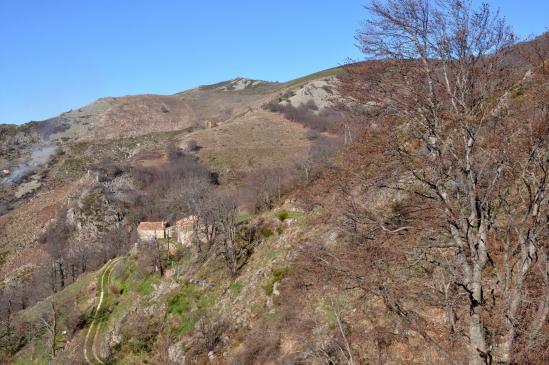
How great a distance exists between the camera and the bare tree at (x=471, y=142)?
6.81m

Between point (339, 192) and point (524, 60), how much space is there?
3.98 metres

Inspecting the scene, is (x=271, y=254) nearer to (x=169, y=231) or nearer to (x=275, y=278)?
(x=275, y=278)

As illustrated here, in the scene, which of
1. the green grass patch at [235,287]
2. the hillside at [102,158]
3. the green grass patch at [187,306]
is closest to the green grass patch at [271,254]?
the green grass patch at [235,287]

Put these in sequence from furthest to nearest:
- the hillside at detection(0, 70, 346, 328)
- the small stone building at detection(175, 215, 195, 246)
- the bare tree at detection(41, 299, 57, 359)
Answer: the hillside at detection(0, 70, 346, 328) < the small stone building at detection(175, 215, 195, 246) < the bare tree at detection(41, 299, 57, 359)

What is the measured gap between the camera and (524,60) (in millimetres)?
7645

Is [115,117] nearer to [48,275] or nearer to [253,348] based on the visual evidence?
[48,275]

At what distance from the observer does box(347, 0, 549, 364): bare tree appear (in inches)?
268

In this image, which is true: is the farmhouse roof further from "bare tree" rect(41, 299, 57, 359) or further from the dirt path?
"bare tree" rect(41, 299, 57, 359)

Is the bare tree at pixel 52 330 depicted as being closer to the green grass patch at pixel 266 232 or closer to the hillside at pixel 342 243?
the hillside at pixel 342 243

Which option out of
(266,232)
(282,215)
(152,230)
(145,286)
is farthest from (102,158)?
(282,215)

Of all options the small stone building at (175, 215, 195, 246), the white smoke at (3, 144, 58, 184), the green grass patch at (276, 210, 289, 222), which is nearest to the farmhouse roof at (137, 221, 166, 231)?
the small stone building at (175, 215, 195, 246)

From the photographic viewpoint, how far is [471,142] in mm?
6953

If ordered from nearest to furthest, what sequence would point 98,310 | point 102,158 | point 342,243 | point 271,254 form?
point 342,243 → point 271,254 → point 98,310 → point 102,158

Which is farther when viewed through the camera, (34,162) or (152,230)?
(34,162)
